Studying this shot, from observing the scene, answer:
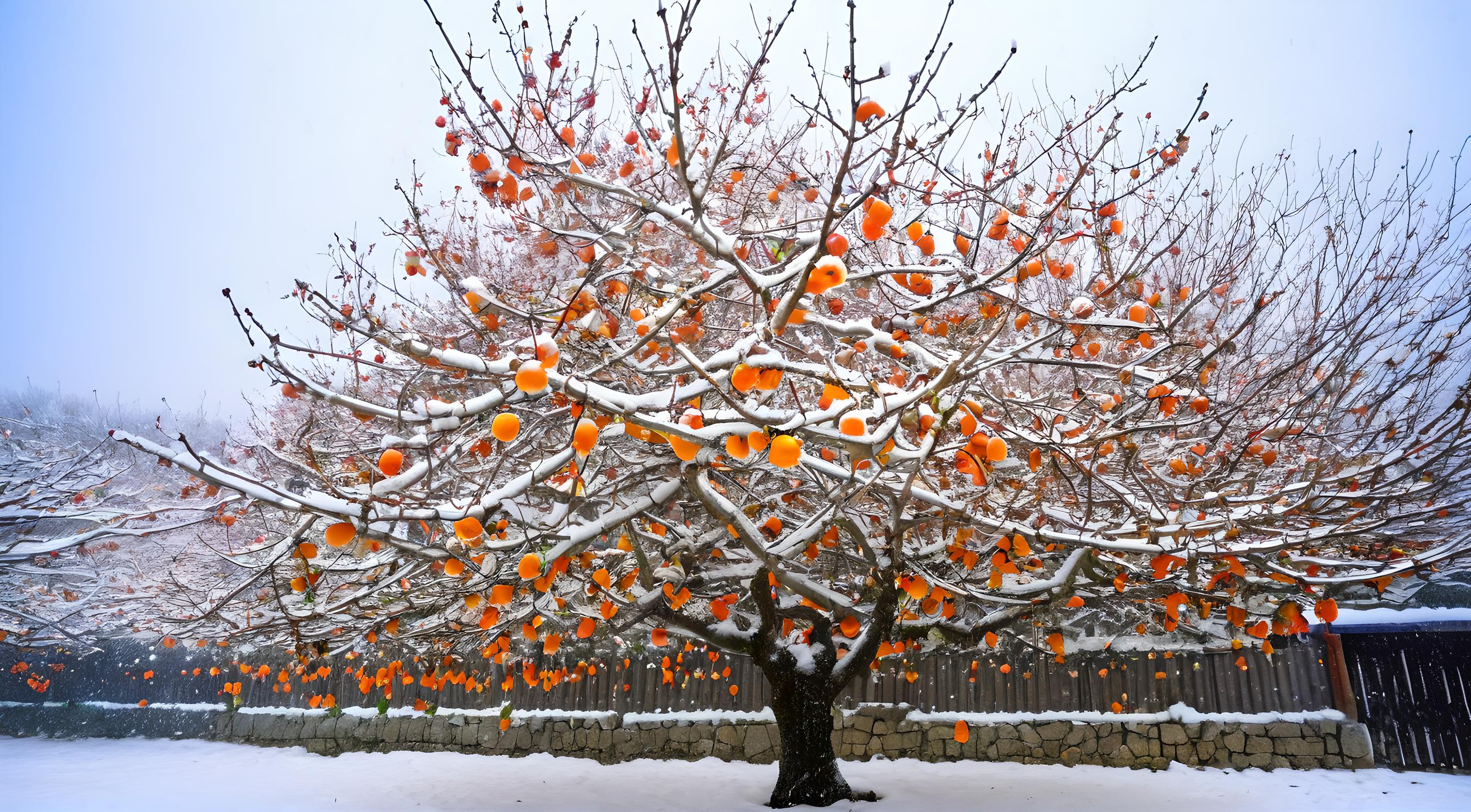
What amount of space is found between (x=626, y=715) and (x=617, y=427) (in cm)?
671

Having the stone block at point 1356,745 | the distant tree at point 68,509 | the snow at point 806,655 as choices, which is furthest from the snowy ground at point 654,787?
the distant tree at point 68,509

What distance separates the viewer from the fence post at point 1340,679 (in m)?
7.73

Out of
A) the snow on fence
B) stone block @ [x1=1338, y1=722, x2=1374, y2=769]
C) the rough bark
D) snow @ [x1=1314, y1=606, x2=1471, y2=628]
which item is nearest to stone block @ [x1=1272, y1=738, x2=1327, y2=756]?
stone block @ [x1=1338, y1=722, x2=1374, y2=769]

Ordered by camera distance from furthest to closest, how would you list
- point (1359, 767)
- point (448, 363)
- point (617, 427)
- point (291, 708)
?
point (291, 708)
point (1359, 767)
point (617, 427)
point (448, 363)

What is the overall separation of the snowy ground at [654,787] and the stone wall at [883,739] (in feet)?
0.67

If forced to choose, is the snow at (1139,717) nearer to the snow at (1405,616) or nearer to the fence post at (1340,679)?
the fence post at (1340,679)

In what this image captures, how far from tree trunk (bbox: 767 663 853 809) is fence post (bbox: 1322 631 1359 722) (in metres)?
5.70

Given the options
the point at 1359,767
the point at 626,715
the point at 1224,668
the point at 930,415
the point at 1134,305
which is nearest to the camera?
the point at 930,415

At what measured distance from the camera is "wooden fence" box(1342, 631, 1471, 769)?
7516 millimetres

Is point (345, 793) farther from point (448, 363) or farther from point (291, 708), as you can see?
point (448, 363)

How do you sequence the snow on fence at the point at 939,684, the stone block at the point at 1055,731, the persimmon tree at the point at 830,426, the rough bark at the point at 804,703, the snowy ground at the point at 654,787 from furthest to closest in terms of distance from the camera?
1. the stone block at the point at 1055,731
2. the snow on fence at the point at 939,684
3. the snowy ground at the point at 654,787
4. the rough bark at the point at 804,703
5. the persimmon tree at the point at 830,426

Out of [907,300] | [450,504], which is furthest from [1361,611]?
[450,504]

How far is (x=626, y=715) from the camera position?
31.8ft

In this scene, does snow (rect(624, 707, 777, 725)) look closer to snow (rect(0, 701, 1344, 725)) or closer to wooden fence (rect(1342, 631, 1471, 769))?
snow (rect(0, 701, 1344, 725))
